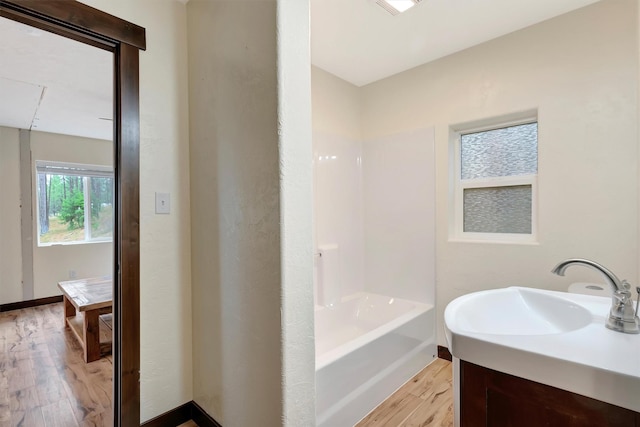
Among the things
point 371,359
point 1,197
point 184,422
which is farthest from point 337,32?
point 1,197

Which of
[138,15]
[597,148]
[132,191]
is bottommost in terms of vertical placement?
[132,191]

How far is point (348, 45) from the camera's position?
219cm

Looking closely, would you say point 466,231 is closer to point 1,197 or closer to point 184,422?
point 184,422

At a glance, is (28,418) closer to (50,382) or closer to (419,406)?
(50,382)

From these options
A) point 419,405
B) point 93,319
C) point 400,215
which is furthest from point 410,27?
point 93,319

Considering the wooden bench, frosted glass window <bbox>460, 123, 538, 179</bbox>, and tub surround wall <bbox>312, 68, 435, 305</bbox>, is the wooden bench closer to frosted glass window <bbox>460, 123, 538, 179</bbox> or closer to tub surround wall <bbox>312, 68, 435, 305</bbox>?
tub surround wall <bbox>312, 68, 435, 305</bbox>

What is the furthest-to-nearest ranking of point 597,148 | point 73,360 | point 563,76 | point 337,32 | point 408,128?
point 408,128 → point 73,360 → point 337,32 → point 563,76 → point 597,148

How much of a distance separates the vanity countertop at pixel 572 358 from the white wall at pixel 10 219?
192 inches

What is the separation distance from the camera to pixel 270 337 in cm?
115

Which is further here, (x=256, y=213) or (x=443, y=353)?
(x=443, y=353)

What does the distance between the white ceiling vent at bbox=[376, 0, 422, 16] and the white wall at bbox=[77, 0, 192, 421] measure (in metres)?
1.13

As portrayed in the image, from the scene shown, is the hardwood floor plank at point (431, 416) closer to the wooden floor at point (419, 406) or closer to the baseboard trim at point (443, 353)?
the wooden floor at point (419, 406)

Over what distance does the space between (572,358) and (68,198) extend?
200 inches

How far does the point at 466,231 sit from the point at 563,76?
118 cm
